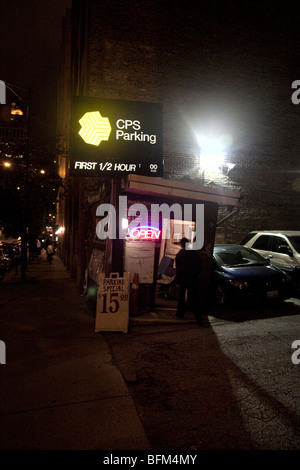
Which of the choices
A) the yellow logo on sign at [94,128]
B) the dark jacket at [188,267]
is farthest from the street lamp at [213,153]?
the dark jacket at [188,267]

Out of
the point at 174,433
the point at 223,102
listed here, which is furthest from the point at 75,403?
the point at 223,102

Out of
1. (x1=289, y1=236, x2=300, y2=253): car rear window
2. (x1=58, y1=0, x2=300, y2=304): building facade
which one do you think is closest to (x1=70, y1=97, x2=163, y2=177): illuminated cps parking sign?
(x1=289, y1=236, x2=300, y2=253): car rear window

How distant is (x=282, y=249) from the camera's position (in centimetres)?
998

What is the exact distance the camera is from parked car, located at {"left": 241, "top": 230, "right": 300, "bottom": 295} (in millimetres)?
9695

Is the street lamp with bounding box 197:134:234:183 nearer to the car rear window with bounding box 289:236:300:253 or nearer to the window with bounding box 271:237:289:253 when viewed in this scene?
the window with bounding box 271:237:289:253

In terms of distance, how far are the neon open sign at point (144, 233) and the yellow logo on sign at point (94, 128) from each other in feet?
7.73

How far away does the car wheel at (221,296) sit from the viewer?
341 inches

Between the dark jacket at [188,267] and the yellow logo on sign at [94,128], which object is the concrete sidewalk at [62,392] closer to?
the dark jacket at [188,267]

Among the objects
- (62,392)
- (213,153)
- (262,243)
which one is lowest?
(62,392)

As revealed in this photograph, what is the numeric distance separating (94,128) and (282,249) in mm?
6250

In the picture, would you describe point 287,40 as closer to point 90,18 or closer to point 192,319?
point 90,18

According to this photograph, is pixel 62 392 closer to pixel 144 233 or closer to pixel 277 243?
pixel 144 233

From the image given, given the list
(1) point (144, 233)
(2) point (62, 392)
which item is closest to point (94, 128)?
(1) point (144, 233)
